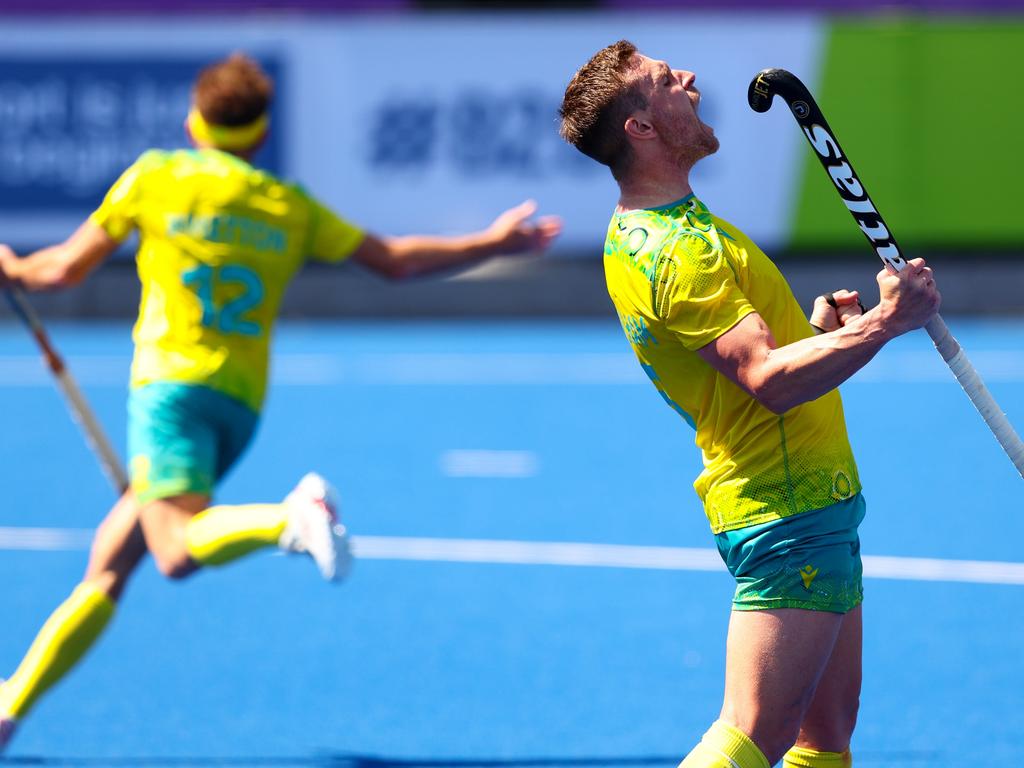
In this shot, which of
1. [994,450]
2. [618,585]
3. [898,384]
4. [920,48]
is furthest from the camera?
[920,48]

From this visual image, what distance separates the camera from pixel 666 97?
368cm

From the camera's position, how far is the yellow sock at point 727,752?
11.6 feet

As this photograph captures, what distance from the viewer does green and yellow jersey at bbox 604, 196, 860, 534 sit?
3.52 m

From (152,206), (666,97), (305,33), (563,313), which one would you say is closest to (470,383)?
(563,313)

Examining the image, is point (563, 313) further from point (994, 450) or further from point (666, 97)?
point (666, 97)

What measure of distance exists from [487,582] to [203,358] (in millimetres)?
2849

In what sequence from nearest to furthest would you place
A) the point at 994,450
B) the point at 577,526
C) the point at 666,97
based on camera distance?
the point at 666,97, the point at 577,526, the point at 994,450

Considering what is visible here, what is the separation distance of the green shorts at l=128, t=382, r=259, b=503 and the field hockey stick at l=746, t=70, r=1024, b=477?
215cm

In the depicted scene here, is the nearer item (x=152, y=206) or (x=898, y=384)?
(x=152, y=206)

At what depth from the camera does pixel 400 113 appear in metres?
15.4

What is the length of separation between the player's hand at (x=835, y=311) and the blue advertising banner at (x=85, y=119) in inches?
475

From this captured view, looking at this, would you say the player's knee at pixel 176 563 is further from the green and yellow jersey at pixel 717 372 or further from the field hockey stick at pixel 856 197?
the field hockey stick at pixel 856 197

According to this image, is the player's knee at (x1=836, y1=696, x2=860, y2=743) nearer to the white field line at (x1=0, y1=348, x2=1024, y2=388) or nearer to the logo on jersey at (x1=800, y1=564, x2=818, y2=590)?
the logo on jersey at (x1=800, y1=564, x2=818, y2=590)

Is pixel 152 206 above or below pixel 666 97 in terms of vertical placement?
below
